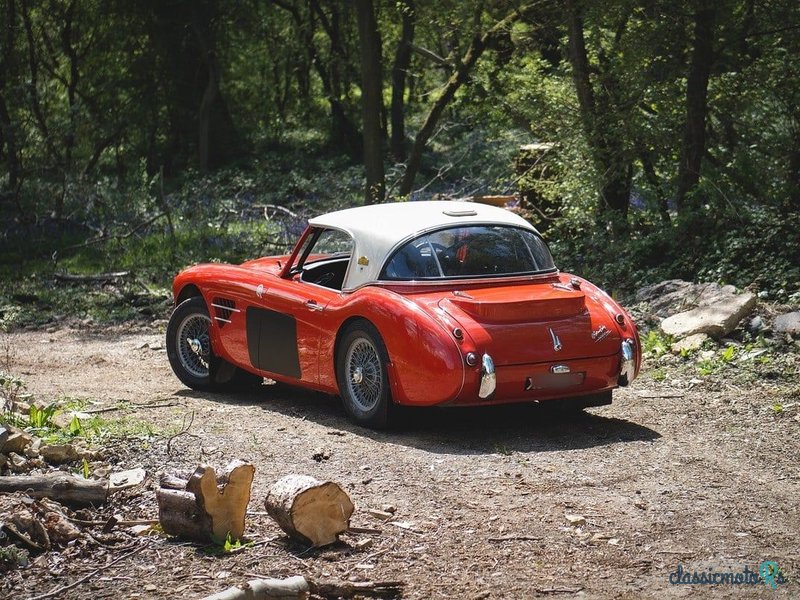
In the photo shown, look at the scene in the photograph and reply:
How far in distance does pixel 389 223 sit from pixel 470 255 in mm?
667

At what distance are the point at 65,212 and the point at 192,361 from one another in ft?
37.3

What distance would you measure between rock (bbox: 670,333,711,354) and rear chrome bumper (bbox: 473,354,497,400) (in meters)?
3.39

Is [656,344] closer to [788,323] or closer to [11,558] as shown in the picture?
[788,323]

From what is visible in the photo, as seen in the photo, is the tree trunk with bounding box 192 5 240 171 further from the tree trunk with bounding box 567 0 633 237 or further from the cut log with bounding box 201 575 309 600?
the cut log with bounding box 201 575 309 600

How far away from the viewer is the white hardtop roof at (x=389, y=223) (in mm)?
8383

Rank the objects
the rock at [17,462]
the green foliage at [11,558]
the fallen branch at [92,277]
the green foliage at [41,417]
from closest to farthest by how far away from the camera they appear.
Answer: the green foliage at [11,558] < the rock at [17,462] < the green foliage at [41,417] < the fallen branch at [92,277]

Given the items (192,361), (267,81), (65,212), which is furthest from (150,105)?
(192,361)

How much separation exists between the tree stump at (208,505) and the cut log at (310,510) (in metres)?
0.17

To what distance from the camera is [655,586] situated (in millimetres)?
4879

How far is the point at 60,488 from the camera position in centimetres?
593

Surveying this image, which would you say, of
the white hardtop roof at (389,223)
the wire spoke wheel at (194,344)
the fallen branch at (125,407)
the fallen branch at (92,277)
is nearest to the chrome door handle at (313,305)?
the white hardtop roof at (389,223)

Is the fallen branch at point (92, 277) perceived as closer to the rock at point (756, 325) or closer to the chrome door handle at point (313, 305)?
the chrome door handle at point (313, 305)

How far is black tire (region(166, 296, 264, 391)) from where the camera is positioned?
986cm

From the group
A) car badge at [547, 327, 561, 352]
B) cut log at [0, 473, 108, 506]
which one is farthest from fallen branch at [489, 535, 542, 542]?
car badge at [547, 327, 561, 352]
